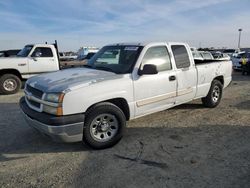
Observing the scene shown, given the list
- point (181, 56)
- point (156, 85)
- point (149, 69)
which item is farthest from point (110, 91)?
point (181, 56)

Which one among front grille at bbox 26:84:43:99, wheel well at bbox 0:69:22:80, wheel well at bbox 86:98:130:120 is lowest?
wheel well at bbox 86:98:130:120

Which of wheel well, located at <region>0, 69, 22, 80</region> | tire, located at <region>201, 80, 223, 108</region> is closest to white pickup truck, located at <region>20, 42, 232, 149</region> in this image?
tire, located at <region>201, 80, 223, 108</region>

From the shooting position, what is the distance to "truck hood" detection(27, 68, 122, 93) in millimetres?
3825

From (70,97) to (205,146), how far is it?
2.53 m

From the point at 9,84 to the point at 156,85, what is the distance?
711cm

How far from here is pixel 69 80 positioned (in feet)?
13.5

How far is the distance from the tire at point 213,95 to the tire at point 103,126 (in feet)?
10.8

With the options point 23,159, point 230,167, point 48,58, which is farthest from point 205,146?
point 48,58

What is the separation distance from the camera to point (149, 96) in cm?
477

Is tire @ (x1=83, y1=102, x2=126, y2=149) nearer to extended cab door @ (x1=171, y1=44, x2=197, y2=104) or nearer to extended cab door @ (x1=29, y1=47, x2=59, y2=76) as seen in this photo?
extended cab door @ (x1=171, y1=44, x2=197, y2=104)

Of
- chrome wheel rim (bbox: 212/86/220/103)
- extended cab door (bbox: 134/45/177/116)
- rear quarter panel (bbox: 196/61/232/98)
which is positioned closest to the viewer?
extended cab door (bbox: 134/45/177/116)

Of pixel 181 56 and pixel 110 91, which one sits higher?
pixel 181 56

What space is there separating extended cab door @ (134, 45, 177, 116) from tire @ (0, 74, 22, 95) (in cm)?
681

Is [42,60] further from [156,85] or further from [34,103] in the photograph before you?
[156,85]
